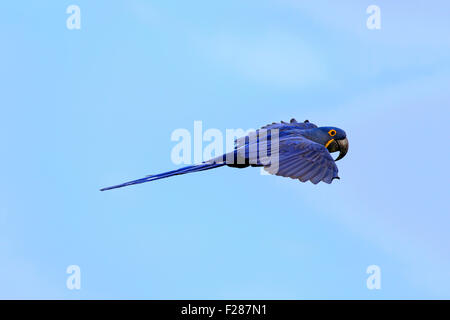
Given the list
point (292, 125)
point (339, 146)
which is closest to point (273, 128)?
point (292, 125)

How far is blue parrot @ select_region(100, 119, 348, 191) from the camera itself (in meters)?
11.6

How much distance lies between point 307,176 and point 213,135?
1.74m

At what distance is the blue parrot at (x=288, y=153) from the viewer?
11.6m

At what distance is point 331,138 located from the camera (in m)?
13.4

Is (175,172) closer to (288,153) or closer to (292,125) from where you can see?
(288,153)

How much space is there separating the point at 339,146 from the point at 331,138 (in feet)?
0.76

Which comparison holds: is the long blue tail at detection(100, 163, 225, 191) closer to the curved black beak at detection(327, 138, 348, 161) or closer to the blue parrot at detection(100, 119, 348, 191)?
the blue parrot at detection(100, 119, 348, 191)

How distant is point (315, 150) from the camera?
39.7ft
